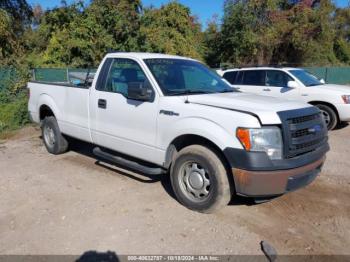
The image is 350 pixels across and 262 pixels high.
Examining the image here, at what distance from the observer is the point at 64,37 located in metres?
14.6

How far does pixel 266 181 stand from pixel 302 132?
30.6 inches

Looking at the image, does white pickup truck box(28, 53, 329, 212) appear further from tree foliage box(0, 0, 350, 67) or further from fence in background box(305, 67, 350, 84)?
fence in background box(305, 67, 350, 84)

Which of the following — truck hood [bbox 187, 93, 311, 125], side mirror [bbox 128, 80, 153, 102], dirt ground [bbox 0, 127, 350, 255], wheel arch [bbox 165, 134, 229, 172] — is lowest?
dirt ground [bbox 0, 127, 350, 255]

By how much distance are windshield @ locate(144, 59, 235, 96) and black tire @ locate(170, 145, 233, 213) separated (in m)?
0.95

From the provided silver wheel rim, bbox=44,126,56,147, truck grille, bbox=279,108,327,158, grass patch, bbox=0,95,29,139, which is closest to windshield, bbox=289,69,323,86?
truck grille, bbox=279,108,327,158

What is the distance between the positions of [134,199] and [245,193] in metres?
1.64

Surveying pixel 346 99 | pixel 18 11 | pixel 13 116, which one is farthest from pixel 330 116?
pixel 18 11

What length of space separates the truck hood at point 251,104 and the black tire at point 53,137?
10.7 ft

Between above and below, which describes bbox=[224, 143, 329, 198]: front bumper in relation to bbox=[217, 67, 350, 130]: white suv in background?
below

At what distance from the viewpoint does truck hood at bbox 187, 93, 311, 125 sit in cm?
389

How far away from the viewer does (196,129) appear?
4223 millimetres

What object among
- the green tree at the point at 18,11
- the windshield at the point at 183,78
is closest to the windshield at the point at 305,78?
the windshield at the point at 183,78

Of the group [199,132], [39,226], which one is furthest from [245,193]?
[39,226]

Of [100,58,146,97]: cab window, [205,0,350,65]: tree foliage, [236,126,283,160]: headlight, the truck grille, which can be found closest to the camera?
[236,126,283,160]: headlight
